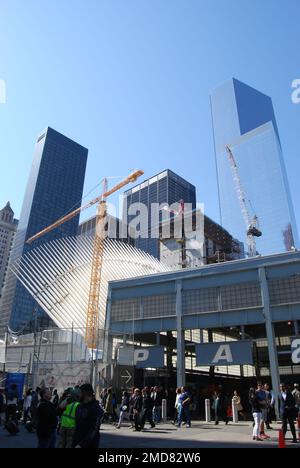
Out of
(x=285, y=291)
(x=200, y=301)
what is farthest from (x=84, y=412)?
(x=200, y=301)

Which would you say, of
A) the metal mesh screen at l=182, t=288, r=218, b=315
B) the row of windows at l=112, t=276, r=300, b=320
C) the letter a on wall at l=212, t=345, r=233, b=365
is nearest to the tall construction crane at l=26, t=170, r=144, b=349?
the row of windows at l=112, t=276, r=300, b=320

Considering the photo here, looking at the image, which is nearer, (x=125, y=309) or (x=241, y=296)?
(x=241, y=296)

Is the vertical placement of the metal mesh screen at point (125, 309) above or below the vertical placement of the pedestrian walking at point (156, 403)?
above

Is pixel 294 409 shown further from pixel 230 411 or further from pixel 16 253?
pixel 16 253

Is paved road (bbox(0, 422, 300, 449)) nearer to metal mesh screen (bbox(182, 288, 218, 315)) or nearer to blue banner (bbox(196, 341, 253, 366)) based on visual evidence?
blue banner (bbox(196, 341, 253, 366))

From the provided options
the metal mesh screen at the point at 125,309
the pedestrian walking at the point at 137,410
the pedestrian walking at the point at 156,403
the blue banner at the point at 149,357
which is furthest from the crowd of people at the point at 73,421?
the metal mesh screen at the point at 125,309

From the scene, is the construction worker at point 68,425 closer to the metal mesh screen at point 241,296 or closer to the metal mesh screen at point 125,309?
the metal mesh screen at point 241,296

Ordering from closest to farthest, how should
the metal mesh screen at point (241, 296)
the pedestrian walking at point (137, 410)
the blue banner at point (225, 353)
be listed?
the pedestrian walking at point (137, 410), the blue banner at point (225, 353), the metal mesh screen at point (241, 296)

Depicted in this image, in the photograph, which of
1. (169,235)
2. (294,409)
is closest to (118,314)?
(294,409)

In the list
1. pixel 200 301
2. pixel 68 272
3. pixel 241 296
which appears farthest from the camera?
pixel 68 272

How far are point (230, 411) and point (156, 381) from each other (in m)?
9.00

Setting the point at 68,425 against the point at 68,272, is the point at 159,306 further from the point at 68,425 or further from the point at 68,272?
the point at 68,425

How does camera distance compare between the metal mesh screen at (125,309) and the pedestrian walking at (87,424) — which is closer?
the pedestrian walking at (87,424)

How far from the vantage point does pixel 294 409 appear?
1428cm
